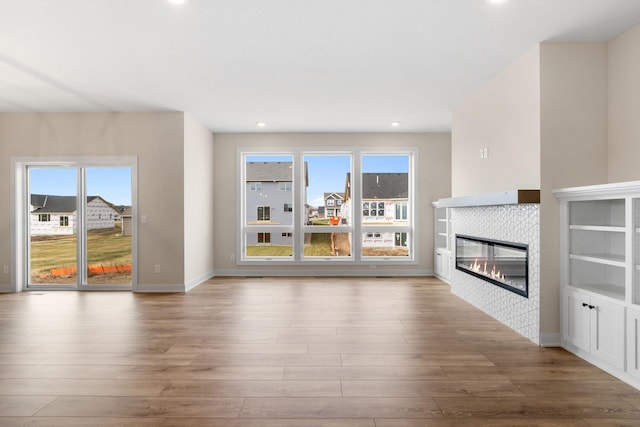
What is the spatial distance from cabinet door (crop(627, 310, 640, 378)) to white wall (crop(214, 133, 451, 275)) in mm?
4790

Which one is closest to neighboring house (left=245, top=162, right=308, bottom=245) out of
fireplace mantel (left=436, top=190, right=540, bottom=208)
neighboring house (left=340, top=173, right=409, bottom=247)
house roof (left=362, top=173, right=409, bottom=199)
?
neighboring house (left=340, top=173, right=409, bottom=247)

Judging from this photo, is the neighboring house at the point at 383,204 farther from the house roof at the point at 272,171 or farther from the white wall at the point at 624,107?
the white wall at the point at 624,107

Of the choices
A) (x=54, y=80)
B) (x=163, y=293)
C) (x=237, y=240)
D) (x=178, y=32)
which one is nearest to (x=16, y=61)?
(x=54, y=80)

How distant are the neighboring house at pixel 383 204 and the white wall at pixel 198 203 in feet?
8.29

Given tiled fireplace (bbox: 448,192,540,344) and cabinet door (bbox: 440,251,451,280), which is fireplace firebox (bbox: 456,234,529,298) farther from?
cabinet door (bbox: 440,251,451,280)

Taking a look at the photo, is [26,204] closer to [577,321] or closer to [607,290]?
[577,321]

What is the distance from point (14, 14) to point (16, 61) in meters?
1.15

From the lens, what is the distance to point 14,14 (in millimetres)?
3125

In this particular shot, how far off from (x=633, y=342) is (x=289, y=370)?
235 cm

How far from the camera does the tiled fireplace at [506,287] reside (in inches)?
143

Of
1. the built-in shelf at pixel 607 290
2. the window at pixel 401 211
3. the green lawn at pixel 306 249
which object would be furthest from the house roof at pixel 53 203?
the built-in shelf at pixel 607 290

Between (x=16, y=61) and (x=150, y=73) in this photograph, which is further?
(x=150, y=73)

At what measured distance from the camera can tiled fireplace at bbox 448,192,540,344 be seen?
143 inches

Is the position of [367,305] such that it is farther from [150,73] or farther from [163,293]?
[150,73]
